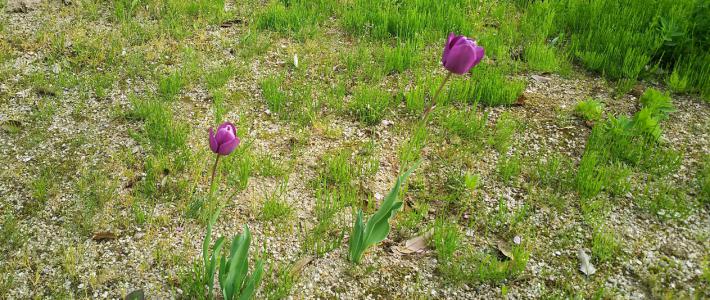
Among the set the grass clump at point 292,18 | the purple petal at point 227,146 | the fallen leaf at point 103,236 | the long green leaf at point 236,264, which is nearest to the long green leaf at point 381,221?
the long green leaf at point 236,264

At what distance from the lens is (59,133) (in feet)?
10.9

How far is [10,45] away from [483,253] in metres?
3.59

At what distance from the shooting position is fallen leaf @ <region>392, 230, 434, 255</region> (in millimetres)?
2723

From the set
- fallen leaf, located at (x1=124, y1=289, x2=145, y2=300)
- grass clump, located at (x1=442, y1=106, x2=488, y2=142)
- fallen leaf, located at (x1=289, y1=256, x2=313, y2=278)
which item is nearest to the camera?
fallen leaf, located at (x1=124, y1=289, x2=145, y2=300)

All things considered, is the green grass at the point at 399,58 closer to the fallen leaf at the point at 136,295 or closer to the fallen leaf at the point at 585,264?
the fallen leaf at the point at 585,264

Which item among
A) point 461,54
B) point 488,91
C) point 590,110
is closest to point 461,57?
point 461,54

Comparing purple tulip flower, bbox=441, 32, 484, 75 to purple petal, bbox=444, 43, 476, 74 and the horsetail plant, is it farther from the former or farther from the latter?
the horsetail plant

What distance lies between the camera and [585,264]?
265 cm

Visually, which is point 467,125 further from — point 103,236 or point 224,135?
point 103,236

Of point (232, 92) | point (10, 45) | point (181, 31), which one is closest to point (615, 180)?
point (232, 92)

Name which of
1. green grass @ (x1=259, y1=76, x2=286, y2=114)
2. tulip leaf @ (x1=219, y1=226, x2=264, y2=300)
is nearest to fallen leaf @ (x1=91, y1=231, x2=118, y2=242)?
tulip leaf @ (x1=219, y1=226, x2=264, y2=300)

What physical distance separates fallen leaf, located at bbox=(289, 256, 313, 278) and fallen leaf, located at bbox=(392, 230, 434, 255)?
420 mm

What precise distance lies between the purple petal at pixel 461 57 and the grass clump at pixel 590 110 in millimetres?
1562

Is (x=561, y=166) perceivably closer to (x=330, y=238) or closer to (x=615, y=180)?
(x=615, y=180)
